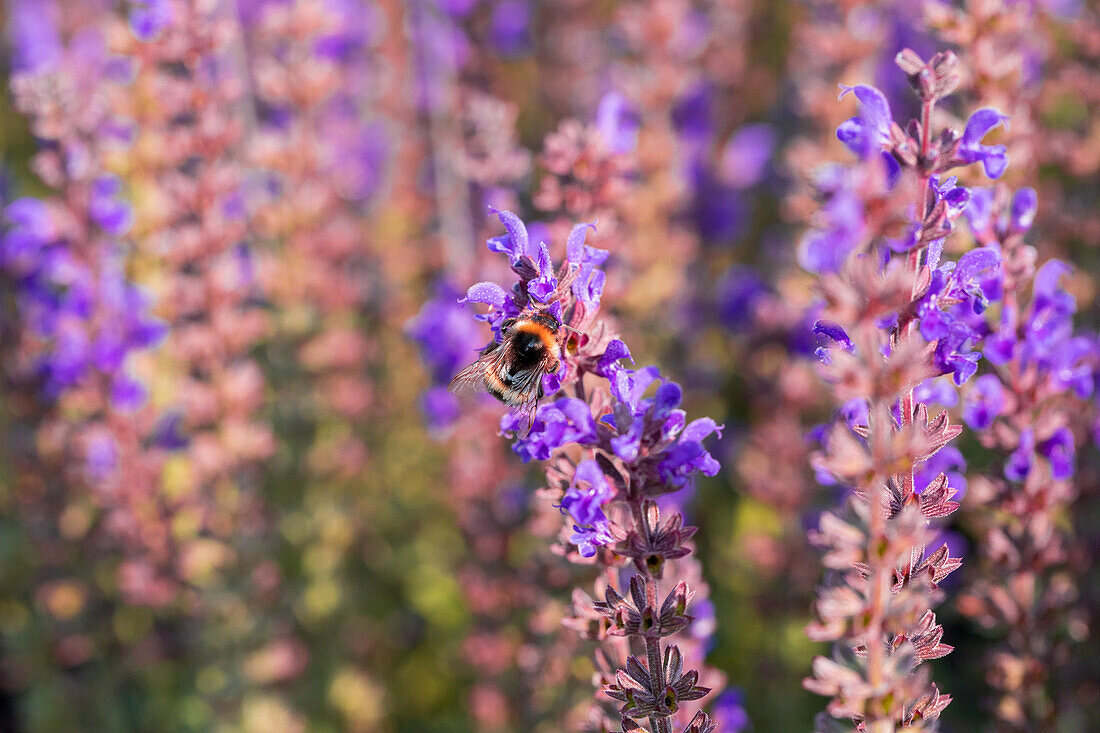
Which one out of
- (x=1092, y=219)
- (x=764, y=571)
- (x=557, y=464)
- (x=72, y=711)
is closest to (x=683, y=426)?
(x=557, y=464)

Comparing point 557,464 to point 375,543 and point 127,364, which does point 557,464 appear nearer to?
point 127,364

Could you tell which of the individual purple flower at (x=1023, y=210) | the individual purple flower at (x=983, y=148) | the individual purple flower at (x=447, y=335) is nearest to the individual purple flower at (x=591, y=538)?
the individual purple flower at (x=983, y=148)

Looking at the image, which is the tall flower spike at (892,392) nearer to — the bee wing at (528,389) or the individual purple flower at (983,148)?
the individual purple flower at (983,148)

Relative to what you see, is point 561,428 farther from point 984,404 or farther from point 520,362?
point 984,404

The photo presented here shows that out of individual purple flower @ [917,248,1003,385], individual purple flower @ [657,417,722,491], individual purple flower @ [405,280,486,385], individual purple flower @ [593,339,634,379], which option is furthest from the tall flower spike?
individual purple flower @ [405,280,486,385]

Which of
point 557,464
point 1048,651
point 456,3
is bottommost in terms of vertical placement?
point 1048,651

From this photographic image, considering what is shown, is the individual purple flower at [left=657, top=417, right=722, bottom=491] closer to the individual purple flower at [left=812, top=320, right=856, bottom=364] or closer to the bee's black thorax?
the individual purple flower at [left=812, top=320, right=856, bottom=364]

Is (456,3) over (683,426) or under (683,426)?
over
